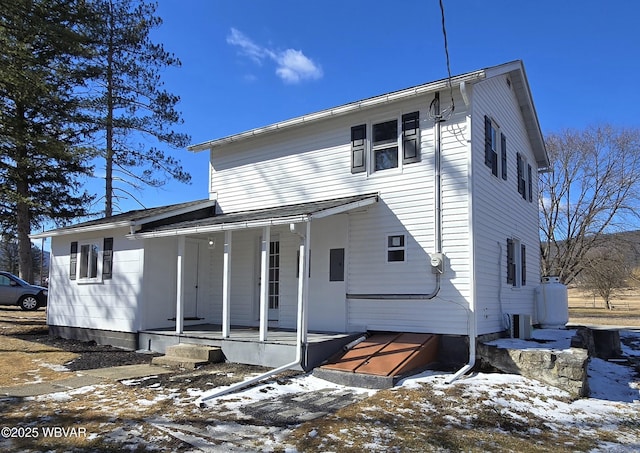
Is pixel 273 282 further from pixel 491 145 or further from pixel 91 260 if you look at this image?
pixel 491 145

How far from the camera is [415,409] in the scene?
620cm

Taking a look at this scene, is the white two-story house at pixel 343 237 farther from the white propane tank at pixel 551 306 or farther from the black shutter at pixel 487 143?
the white propane tank at pixel 551 306

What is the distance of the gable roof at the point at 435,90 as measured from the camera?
9.16 m

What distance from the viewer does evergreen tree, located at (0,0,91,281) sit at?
42.3ft

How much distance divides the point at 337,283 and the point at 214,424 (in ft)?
16.6

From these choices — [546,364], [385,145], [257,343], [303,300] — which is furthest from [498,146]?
[257,343]

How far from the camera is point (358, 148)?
10508 millimetres

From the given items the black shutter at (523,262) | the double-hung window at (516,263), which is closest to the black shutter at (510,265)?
the double-hung window at (516,263)

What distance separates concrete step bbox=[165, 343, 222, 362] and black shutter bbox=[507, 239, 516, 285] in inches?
259

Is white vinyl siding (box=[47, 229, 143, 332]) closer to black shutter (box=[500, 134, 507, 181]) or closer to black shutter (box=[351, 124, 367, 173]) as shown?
black shutter (box=[351, 124, 367, 173])

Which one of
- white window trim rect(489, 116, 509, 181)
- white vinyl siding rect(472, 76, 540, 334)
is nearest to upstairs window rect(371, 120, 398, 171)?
white vinyl siding rect(472, 76, 540, 334)

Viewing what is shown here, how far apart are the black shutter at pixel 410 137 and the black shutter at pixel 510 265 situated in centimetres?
337

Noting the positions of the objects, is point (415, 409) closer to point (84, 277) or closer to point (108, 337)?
point (108, 337)

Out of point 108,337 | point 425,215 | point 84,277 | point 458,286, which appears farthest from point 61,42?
point 458,286
